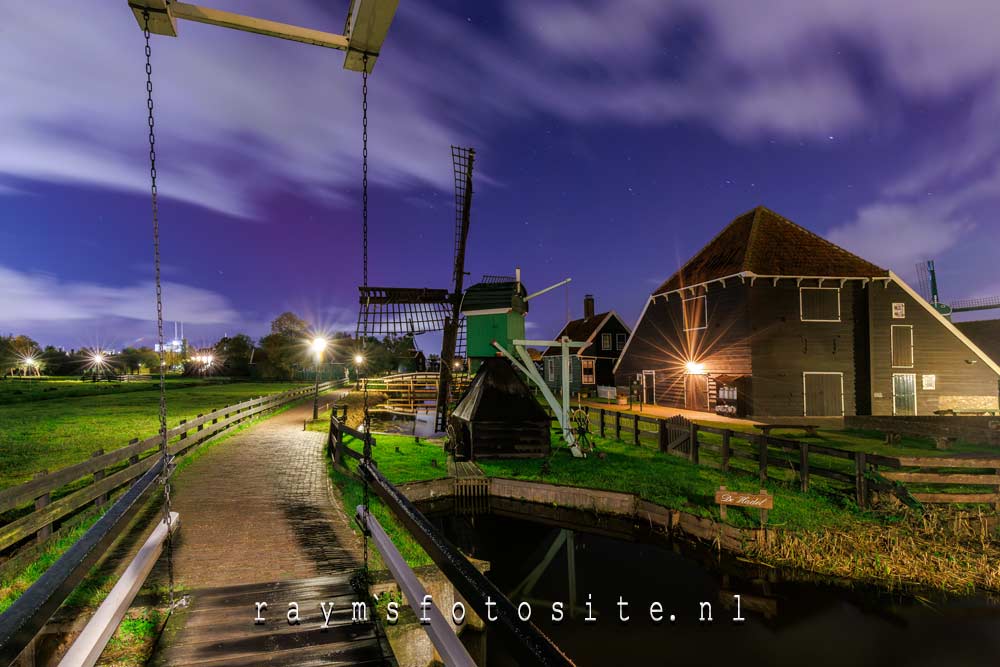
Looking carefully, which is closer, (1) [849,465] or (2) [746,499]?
(2) [746,499]

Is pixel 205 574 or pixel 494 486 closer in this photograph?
pixel 205 574

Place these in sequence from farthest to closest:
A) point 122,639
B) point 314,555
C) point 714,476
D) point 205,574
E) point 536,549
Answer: point 714,476
point 536,549
point 314,555
point 205,574
point 122,639

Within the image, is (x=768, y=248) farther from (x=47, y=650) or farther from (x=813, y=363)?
(x=47, y=650)

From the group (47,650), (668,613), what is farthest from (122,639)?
(668,613)

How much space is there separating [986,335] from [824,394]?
35.1 metres

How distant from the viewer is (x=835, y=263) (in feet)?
79.4

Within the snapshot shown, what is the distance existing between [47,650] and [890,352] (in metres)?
30.1

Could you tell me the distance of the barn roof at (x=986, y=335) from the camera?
42.4 meters

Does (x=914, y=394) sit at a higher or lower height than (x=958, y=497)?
higher

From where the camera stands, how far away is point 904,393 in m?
23.7

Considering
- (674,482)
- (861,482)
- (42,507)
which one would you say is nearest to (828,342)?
(861,482)

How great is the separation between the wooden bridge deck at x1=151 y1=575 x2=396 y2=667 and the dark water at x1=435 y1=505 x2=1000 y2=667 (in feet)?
7.31

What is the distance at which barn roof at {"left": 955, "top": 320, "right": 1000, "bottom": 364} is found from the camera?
42.4m

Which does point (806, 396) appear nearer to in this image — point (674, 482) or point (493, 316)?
point (674, 482)
